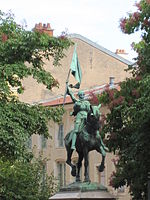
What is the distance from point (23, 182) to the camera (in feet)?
134

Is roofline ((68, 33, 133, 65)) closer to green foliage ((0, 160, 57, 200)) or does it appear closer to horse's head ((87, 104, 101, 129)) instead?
green foliage ((0, 160, 57, 200))

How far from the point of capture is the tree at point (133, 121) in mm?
28705

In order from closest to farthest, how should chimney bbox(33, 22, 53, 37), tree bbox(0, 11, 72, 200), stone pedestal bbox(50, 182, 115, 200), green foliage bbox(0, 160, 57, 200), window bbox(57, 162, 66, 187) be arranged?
stone pedestal bbox(50, 182, 115, 200)
tree bbox(0, 11, 72, 200)
chimney bbox(33, 22, 53, 37)
green foliage bbox(0, 160, 57, 200)
window bbox(57, 162, 66, 187)

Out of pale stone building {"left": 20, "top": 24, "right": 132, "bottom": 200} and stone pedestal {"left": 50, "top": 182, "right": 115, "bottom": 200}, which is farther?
pale stone building {"left": 20, "top": 24, "right": 132, "bottom": 200}

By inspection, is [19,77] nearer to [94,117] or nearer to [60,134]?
[94,117]

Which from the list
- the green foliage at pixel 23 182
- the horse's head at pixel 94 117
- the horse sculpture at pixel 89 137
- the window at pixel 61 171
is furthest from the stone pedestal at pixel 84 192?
the window at pixel 61 171

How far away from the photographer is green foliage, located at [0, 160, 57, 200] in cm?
3941

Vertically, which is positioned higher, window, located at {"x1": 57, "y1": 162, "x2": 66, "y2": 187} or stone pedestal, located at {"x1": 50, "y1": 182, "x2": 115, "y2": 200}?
window, located at {"x1": 57, "y1": 162, "x2": 66, "y2": 187}

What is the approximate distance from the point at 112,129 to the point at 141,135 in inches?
92.9

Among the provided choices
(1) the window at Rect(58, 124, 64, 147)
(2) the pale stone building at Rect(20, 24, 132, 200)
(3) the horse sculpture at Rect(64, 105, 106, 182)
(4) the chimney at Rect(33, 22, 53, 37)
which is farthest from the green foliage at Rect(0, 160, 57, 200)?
(3) the horse sculpture at Rect(64, 105, 106, 182)

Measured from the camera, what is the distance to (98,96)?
32688 millimetres

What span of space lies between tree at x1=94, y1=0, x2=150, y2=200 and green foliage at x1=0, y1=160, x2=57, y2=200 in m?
8.61

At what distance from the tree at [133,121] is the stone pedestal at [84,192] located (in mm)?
7391

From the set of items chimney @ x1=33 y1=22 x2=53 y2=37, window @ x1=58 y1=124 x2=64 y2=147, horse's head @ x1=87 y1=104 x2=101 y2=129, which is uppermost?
chimney @ x1=33 y1=22 x2=53 y2=37
